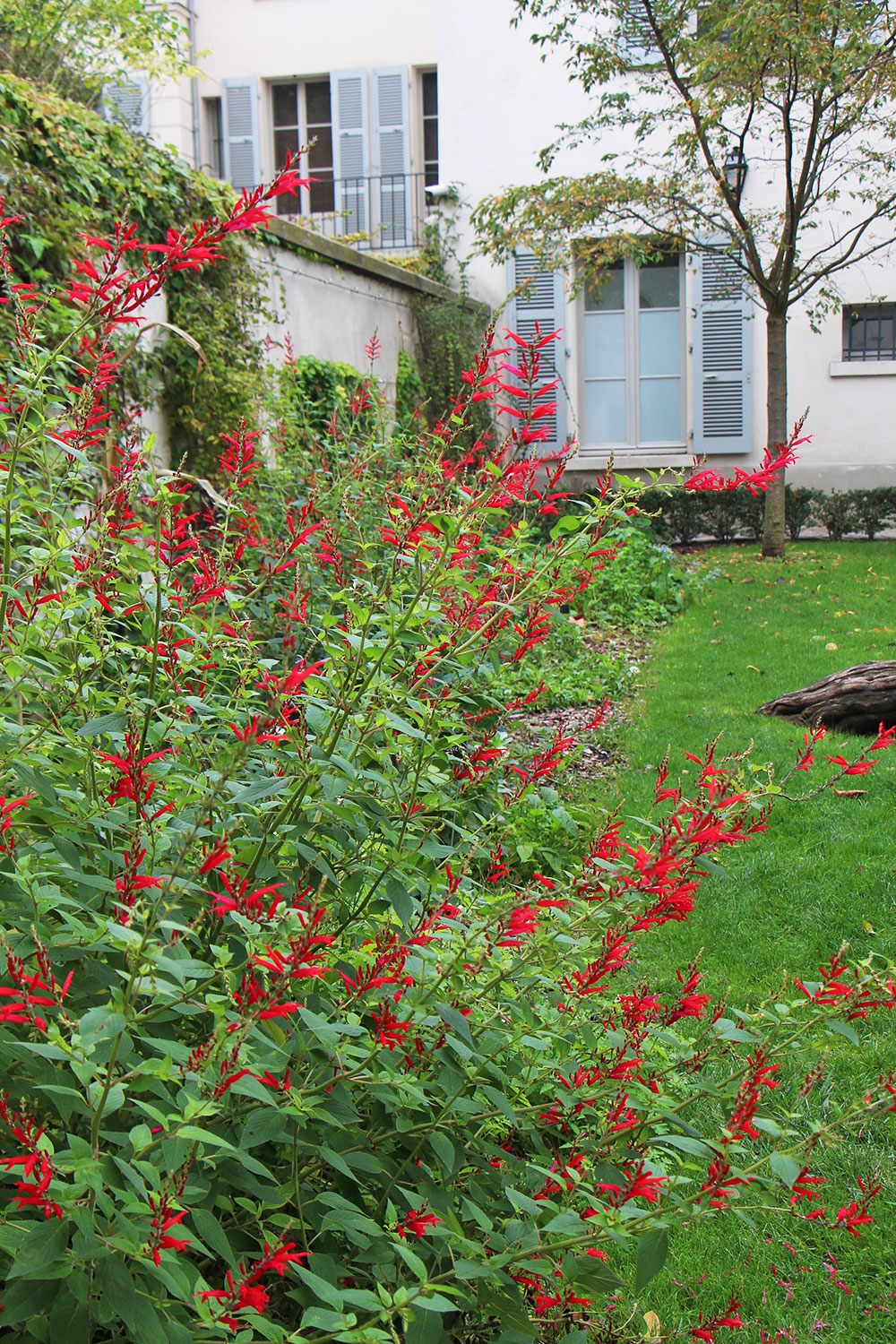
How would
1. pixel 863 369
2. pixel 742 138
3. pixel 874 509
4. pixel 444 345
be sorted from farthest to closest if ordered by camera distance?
pixel 863 369 → pixel 874 509 → pixel 444 345 → pixel 742 138

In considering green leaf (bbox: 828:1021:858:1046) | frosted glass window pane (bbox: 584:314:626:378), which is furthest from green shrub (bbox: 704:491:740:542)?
green leaf (bbox: 828:1021:858:1046)

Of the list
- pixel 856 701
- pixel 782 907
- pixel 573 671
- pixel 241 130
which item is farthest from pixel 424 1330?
pixel 241 130

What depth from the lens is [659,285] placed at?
14.3 m

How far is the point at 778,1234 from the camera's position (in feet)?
6.87

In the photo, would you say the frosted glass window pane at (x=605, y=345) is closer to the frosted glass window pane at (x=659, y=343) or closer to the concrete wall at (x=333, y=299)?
the frosted glass window pane at (x=659, y=343)

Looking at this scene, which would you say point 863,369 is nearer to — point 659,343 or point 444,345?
point 659,343

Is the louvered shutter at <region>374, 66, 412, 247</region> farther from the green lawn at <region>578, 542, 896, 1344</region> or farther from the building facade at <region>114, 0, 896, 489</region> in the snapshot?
the green lawn at <region>578, 542, 896, 1344</region>

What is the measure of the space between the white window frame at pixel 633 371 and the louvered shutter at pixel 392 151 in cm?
308

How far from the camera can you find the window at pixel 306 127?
612 inches

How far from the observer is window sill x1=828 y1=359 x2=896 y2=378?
13.4 m

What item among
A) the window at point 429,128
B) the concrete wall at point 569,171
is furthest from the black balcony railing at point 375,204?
the concrete wall at point 569,171

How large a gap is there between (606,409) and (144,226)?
9446 mm

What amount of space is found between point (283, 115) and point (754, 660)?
1313cm

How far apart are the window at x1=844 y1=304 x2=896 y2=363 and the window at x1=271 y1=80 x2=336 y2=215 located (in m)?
7.49
